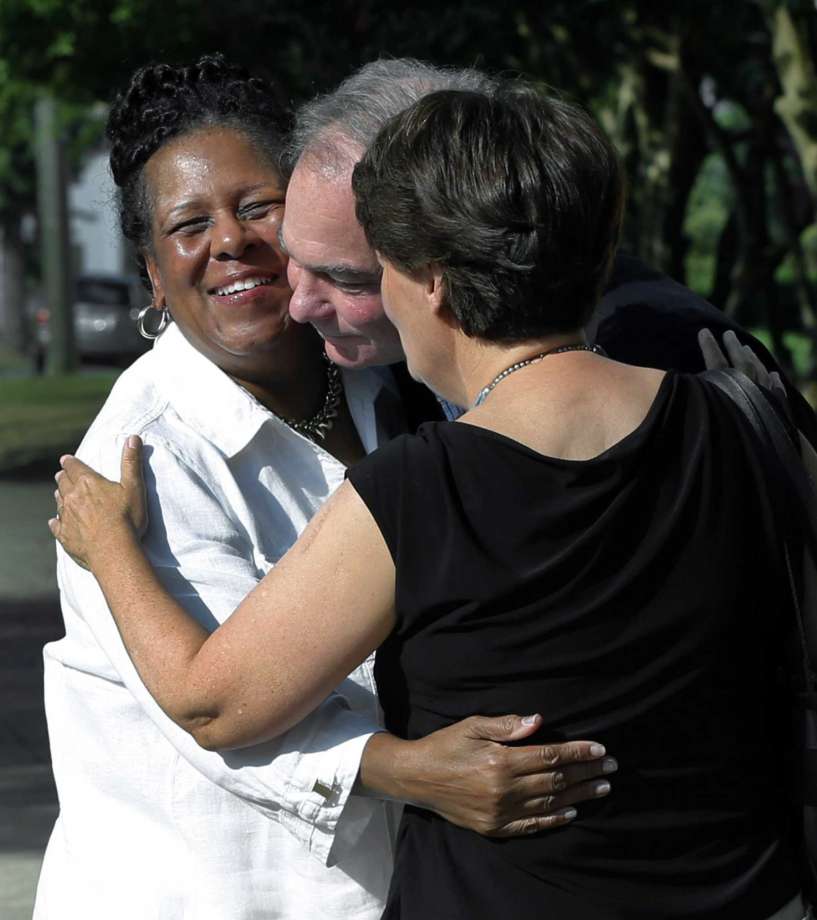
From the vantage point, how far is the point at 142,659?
7.22ft

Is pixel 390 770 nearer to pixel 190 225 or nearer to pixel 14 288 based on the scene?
pixel 190 225

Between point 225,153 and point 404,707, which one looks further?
point 225,153

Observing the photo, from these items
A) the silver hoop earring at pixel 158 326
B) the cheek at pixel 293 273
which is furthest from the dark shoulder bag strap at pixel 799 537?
the silver hoop earring at pixel 158 326

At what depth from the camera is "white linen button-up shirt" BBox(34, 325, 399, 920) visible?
2.22 meters

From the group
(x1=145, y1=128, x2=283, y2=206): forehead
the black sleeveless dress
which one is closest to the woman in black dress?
the black sleeveless dress

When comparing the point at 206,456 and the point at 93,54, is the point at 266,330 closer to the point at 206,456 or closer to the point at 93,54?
the point at 206,456

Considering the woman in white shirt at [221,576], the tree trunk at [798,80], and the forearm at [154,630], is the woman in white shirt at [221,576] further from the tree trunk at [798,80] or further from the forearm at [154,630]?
the tree trunk at [798,80]

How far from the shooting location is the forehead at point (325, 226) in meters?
2.54

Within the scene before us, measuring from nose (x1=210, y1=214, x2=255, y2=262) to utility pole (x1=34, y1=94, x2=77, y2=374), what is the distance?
925 inches

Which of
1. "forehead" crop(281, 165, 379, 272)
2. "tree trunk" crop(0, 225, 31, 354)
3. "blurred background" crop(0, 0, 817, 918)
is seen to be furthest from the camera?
"tree trunk" crop(0, 225, 31, 354)

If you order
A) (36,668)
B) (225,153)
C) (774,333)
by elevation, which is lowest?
(774,333)

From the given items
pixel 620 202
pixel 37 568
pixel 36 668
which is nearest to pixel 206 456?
pixel 620 202

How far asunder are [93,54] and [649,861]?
17.2 m

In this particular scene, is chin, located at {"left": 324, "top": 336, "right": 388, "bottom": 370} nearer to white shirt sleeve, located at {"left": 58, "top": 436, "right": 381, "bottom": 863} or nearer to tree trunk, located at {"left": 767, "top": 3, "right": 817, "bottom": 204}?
white shirt sleeve, located at {"left": 58, "top": 436, "right": 381, "bottom": 863}
